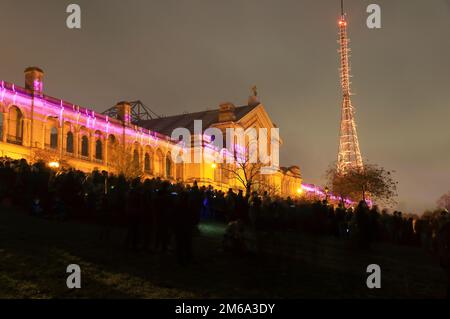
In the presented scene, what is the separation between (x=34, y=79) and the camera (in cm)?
4712

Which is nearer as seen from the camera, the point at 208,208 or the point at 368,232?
the point at 368,232

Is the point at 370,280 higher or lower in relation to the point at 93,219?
lower

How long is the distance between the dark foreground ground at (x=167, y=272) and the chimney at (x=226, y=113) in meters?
65.3

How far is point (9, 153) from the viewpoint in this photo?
43062mm

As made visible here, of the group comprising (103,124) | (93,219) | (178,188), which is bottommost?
(93,219)

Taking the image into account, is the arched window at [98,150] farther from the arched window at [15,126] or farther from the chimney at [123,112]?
A: the arched window at [15,126]

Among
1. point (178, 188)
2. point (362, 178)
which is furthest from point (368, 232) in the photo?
point (362, 178)

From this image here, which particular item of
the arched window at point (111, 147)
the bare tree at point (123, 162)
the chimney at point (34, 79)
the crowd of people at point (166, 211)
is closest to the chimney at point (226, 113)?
the arched window at point (111, 147)

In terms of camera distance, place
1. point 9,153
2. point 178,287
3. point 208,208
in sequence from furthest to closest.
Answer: point 9,153, point 208,208, point 178,287

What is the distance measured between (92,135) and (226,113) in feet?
105

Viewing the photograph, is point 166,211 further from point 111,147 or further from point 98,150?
point 98,150

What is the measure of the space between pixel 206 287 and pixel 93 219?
7.75 meters

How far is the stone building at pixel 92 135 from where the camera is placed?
147 ft

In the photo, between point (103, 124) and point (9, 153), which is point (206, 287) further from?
point (103, 124)
